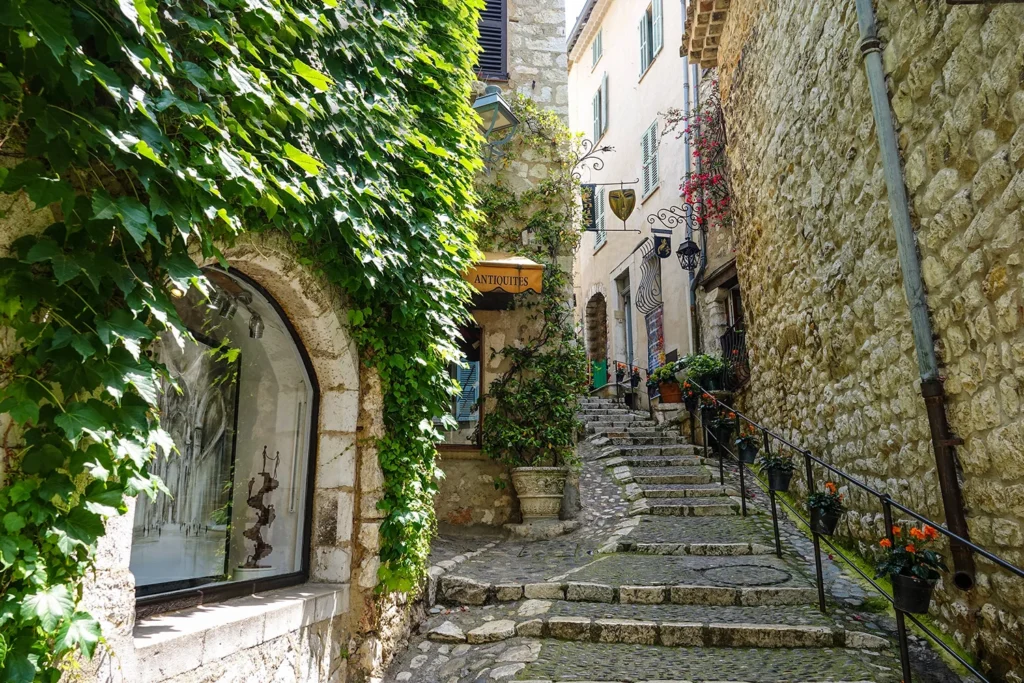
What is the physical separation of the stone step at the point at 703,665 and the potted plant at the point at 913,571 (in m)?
0.43

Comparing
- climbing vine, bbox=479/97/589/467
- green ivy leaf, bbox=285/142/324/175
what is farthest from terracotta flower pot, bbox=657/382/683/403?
green ivy leaf, bbox=285/142/324/175

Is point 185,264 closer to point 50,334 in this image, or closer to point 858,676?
point 50,334

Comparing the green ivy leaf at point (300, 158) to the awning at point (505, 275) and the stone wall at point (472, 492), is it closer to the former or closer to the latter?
the awning at point (505, 275)

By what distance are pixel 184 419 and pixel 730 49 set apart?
741 cm

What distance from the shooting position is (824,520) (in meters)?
4.23

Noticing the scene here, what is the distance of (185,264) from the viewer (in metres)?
2.15

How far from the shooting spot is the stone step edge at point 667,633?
377 cm

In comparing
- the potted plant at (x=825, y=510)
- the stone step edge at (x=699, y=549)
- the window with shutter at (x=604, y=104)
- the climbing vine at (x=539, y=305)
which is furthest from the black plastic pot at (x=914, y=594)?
the window with shutter at (x=604, y=104)

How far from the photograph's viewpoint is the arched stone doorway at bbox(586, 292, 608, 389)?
14.7 m

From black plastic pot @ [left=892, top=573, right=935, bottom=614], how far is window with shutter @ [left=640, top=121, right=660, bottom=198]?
9.93 metres

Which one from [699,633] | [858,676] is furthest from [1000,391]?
[699,633]

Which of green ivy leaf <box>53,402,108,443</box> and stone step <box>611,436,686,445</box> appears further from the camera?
stone step <box>611,436,686,445</box>

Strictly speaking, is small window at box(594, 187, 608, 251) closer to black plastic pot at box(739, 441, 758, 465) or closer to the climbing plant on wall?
black plastic pot at box(739, 441, 758, 465)

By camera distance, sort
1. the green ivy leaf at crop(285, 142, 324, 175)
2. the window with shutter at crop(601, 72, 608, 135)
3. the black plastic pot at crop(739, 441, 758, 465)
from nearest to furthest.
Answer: the green ivy leaf at crop(285, 142, 324, 175), the black plastic pot at crop(739, 441, 758, 465), the window with shutter at crop(601, 72, 608, 135)
